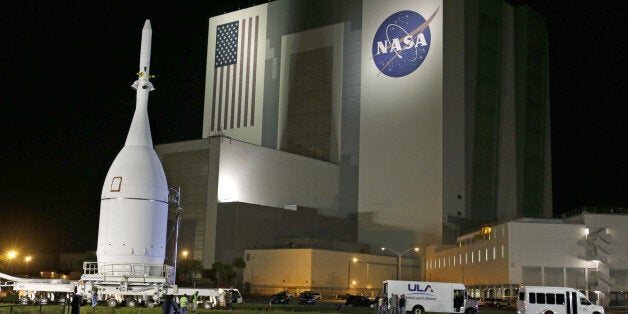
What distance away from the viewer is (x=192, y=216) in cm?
12469

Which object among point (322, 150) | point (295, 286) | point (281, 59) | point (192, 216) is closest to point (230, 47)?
point (281, 59)

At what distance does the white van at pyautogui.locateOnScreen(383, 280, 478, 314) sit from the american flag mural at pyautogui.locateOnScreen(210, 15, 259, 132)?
107 metres

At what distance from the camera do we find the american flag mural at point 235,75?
164 m

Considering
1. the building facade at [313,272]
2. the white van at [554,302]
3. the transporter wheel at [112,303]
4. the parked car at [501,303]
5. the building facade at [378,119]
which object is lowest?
the transporter wheel at [112,303]

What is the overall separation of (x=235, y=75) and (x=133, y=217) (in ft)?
379

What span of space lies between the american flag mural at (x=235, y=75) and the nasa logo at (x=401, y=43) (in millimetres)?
33344

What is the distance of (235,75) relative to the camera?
165875 millimetres

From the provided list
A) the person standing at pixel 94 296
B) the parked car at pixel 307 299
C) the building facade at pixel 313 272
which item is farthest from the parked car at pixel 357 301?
the building facade at pixel 313 272

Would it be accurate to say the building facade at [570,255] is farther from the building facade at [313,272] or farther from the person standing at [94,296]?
the person standing at [94,296]

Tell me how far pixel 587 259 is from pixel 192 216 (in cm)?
6340

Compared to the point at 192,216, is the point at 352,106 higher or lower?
higher

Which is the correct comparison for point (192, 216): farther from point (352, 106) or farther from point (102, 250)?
point (102, 250)

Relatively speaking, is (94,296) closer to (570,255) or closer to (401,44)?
(570,255)

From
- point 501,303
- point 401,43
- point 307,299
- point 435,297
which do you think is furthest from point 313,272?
point 435,297
